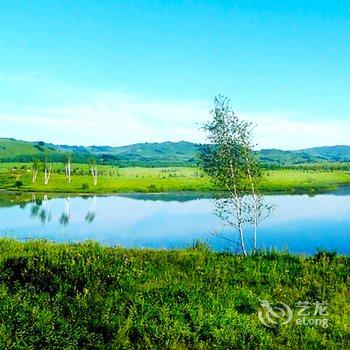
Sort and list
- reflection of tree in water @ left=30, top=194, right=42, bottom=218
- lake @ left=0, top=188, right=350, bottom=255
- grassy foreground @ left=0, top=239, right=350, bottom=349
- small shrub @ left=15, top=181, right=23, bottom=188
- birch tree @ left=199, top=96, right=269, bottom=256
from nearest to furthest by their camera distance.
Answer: grassy foreground @ left=0, top=239, right=350, bottom=349 < birch tree @ left=199, top=96, right=269, bottom=256 < lake @ left=0, top=188, right=350, bottom=255 < reflection of tree in water @ left=30, top=194, right=42, bottom=218 < small shrub @ left=15, top=181, right=23, bottom=188

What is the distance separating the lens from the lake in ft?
187

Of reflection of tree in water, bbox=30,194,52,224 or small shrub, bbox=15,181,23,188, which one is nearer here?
reflection of tree in water, bbox=30,194,52,224

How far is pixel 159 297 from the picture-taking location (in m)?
14.6

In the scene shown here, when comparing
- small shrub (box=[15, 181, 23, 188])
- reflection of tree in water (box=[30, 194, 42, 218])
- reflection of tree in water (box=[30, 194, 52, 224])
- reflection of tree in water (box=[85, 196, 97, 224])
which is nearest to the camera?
reflection of tree in water (box=[85, 196, 97, 224])

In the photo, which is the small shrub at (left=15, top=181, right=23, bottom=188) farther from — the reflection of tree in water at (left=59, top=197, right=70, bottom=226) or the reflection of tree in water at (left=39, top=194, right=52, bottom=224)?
the reflection of tree in water at (left=39, top=194, right=52, bottom=224)

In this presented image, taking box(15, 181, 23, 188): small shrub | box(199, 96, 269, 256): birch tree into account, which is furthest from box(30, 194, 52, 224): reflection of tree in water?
box(199, 96, 269, 256): birch tree

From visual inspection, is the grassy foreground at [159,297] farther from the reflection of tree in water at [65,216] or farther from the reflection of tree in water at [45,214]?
the reflection of tree in water at [45,214]

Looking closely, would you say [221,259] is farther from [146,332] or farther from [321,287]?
[146,332]

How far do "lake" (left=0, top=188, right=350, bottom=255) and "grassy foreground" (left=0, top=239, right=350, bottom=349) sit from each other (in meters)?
20.4

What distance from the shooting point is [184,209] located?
9662 centimetres

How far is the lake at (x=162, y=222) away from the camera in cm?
5708

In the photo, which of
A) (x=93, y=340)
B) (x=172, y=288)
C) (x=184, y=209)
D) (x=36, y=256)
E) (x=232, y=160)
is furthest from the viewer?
(x=184, y=209)

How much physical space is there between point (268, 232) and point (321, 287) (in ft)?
161

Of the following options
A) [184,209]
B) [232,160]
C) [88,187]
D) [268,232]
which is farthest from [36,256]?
[88,187]
